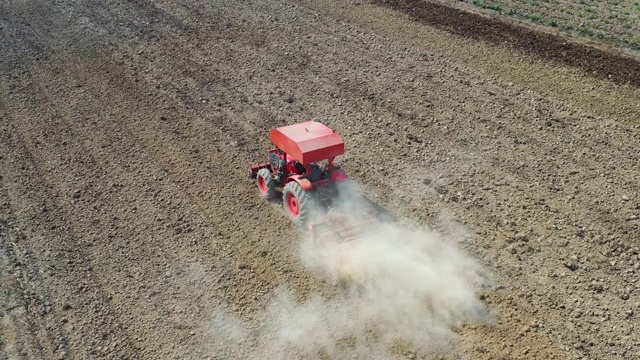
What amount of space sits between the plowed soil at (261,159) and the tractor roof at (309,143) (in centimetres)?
141

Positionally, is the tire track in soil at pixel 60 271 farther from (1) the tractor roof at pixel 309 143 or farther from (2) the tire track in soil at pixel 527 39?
(2) the tire track in soil at pixel 527 39

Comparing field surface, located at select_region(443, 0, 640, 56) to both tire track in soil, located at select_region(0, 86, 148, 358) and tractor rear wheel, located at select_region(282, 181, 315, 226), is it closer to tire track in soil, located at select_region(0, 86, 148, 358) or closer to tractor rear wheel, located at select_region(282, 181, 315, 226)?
tractor rear wheel, located at select_region(282, 181, 315, 226)

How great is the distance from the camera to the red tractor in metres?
9.40

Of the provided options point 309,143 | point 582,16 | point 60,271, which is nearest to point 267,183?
point 309,143

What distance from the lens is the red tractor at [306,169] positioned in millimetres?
9398

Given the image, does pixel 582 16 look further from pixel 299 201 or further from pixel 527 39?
pixel 299 201

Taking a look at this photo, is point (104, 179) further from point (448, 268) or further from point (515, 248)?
point (515, 248)

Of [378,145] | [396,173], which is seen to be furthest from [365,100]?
[396,173]

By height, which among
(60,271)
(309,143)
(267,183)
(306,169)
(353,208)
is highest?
(309,143)

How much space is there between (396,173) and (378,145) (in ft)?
3.68

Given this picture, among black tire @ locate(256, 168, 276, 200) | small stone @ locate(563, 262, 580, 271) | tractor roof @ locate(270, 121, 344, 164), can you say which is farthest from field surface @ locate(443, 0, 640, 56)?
black tire @ locate(256, 168, 276, 200)

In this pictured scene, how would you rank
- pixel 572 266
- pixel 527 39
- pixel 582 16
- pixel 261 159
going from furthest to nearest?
pixel 582 16, pixel 527 39, pixel 261 159, pixel 572 266

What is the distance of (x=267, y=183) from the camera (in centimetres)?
1052

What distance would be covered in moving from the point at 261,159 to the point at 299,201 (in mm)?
2727
